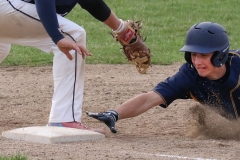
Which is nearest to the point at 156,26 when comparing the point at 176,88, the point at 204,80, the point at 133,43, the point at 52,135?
the point at 133,43

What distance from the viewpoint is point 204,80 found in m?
5.42

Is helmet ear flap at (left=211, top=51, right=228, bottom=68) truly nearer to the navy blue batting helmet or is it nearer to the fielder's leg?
the navy blue batting helmet

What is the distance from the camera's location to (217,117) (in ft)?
18.2

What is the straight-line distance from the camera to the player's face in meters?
5.23

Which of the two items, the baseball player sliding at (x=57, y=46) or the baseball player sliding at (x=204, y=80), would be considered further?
the baseball player sliding at (x=57, y=46)

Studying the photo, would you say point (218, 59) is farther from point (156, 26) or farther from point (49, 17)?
point (156, 26)

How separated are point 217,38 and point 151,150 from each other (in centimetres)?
105

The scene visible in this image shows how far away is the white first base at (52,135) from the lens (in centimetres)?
504

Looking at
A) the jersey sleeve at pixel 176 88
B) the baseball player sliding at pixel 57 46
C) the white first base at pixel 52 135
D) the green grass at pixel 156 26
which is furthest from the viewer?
the green grass at pixel 156 26

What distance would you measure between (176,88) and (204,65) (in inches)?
15.5

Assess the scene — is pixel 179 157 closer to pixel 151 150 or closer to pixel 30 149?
pixel 151 150

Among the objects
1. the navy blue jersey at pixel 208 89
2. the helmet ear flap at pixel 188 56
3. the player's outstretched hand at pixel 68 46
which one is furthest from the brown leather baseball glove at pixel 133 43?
the player's outstretched hand at pixel 68 46

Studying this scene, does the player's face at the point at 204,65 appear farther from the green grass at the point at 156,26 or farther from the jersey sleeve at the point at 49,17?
the green grass at the point at 156,26


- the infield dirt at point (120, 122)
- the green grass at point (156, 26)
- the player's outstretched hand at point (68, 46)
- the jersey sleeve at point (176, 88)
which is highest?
the player's outstretched hand at point (68, 46)
